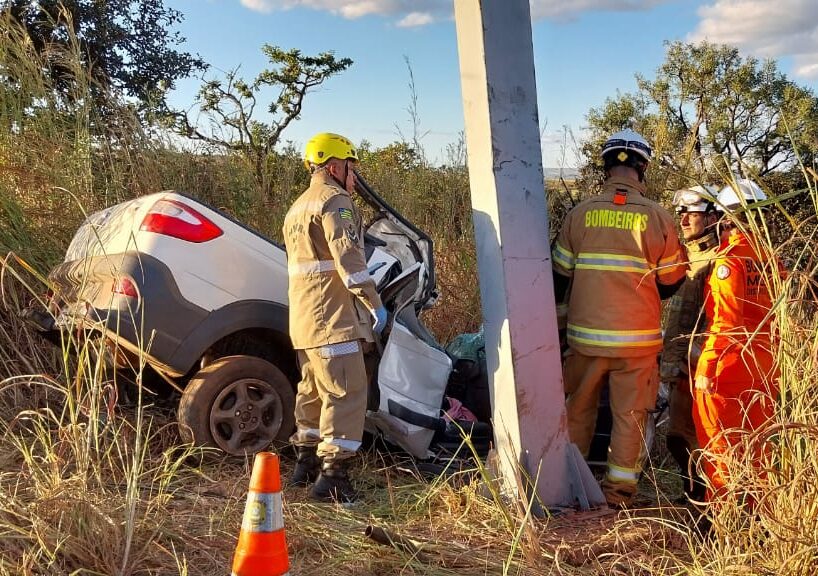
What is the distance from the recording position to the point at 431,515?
3.26m

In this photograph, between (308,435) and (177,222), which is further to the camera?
(308,435)

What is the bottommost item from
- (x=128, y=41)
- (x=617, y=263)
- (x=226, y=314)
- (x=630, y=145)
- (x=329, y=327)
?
(x=329, y=327)

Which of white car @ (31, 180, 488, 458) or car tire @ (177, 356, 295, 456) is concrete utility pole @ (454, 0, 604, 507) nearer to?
white car @ (31, 180, 488, 458)

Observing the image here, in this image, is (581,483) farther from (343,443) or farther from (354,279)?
(354,279)

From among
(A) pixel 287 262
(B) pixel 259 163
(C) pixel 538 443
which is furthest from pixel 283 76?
(C) pixel 538 443

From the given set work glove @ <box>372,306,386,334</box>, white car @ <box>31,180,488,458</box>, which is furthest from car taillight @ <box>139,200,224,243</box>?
work glove @ <box>372,306,386,334</box>

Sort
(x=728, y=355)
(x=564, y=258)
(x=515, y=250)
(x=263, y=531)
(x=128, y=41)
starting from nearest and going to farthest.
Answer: (x=263, y=531) → (x=515, y=250) → (x=728, y=355) → (x=564, y=258) → (x=128, y=41)

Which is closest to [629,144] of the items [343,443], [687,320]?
[687,320]

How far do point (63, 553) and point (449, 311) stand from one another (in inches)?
176

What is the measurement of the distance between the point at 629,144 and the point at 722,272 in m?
0.84

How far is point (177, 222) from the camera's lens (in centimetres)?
368

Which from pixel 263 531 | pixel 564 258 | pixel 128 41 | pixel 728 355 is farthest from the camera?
pixel 128 41

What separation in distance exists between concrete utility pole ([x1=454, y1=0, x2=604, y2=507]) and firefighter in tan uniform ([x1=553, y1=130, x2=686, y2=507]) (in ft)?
1.03

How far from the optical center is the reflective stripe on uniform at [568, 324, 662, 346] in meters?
3.55
